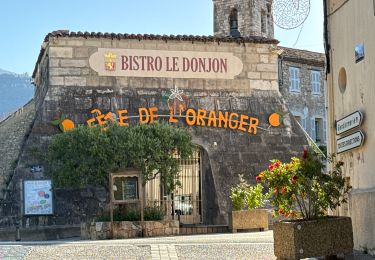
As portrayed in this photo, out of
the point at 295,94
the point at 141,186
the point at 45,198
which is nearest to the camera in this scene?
the point at 141,186

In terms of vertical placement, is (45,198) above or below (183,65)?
below

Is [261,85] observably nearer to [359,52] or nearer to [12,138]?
[12,138]

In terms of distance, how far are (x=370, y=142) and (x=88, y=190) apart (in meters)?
12.4

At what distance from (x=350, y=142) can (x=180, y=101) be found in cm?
1189

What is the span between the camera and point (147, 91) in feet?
77.0

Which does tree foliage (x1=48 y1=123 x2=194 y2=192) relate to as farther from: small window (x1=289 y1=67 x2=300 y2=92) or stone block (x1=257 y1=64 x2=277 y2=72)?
small window (x1=289 y1=67 x2=300 y2=92)

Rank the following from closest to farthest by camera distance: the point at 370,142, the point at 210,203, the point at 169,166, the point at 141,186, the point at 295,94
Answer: the point at 370,142 → the point at 141,186 → the point at 169,166 → the point at 210,203 → the point at 295,94

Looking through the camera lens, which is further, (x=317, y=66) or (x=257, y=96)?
(x=317, y=66)

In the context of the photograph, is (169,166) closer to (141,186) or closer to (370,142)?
(141,186)

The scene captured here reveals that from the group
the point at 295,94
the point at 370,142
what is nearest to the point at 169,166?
the point at 370,142

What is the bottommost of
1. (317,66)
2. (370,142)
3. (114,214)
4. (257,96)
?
(114,214)

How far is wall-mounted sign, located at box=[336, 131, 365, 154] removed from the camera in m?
11.7

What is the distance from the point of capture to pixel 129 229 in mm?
17844

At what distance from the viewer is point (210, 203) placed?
76.8ft
